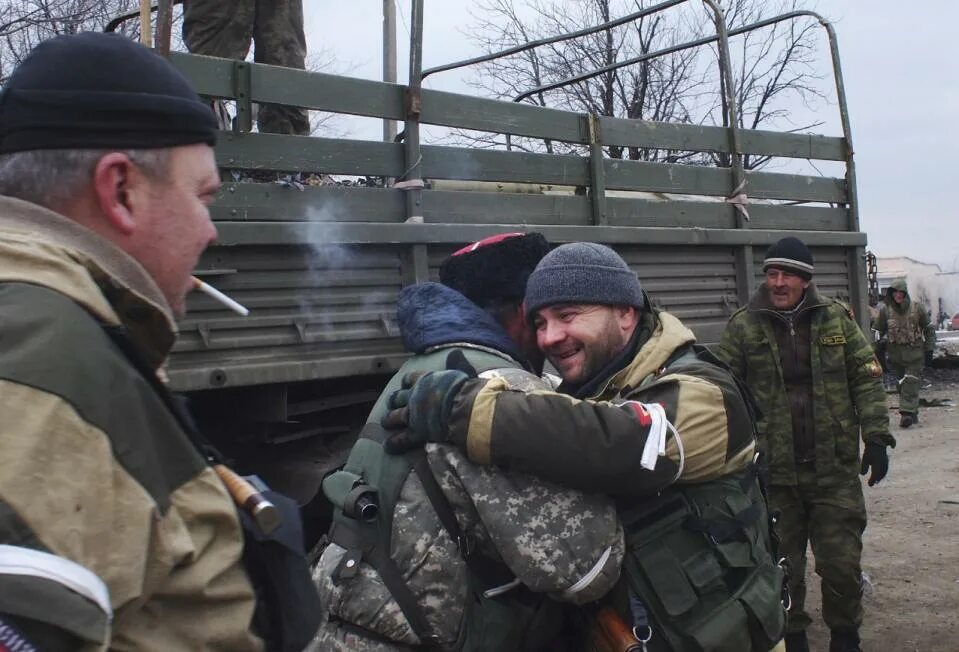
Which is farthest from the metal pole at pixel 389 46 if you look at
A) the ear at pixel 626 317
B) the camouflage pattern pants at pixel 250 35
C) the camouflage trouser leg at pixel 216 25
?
the ear at pixel 626 317

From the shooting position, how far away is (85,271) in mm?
1059

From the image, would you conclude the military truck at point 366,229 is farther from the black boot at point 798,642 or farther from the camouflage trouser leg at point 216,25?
the black boot at point 798,642

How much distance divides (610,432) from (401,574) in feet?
1.86

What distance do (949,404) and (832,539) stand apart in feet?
33.1

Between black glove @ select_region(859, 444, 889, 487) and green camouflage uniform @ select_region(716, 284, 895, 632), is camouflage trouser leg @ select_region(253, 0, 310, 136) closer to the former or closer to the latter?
green camouflage uniform @ select_region(716, 284, 895, 632)

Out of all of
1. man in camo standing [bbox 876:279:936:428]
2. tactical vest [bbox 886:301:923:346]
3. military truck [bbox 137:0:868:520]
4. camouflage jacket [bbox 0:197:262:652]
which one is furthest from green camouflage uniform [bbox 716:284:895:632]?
tactical vest [bbox 886:301:923:346]

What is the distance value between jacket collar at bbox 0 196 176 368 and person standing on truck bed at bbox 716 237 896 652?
3869mm

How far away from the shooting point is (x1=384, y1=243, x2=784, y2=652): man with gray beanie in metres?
1.91

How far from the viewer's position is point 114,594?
918mm

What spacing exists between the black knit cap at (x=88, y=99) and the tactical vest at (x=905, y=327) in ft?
41.4

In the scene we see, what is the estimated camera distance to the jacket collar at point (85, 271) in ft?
3.30

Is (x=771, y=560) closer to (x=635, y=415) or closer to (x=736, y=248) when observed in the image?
(x=635, y=415)

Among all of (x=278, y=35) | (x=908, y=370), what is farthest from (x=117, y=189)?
(x=908, y=370)

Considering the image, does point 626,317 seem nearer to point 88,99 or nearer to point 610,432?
point 610,432
